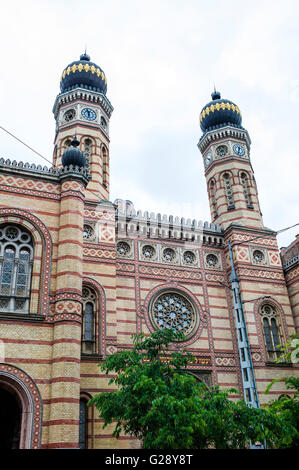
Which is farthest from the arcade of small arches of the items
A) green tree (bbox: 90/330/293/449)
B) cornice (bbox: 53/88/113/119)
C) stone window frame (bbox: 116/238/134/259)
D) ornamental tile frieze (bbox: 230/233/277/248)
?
cornice (bbox: 53/88/113/119)

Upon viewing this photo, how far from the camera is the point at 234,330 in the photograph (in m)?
17.7

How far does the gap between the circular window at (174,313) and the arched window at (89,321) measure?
8.31 feet

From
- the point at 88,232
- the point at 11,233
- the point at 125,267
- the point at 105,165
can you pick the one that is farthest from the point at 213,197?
the point at 11,233

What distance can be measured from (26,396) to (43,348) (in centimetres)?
117

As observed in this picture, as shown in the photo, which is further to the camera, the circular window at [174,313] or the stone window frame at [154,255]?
the stone window frame at [154,255]

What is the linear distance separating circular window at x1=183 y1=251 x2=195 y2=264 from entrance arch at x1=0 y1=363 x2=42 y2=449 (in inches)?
392

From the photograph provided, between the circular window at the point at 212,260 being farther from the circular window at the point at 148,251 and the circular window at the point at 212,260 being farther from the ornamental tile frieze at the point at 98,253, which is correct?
the ornamental tile frieze at the point at 98,253

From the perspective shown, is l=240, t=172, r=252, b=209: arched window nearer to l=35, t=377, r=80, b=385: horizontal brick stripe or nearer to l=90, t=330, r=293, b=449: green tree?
l=90, t=330, r=293, b=449: green tree

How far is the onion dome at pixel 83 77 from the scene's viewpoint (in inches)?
834

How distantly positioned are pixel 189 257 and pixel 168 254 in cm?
103

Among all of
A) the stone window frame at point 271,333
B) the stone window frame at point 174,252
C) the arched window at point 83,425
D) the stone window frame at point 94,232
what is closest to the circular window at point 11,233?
the stone window frame at point 94,232

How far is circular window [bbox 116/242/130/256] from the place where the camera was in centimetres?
1759
